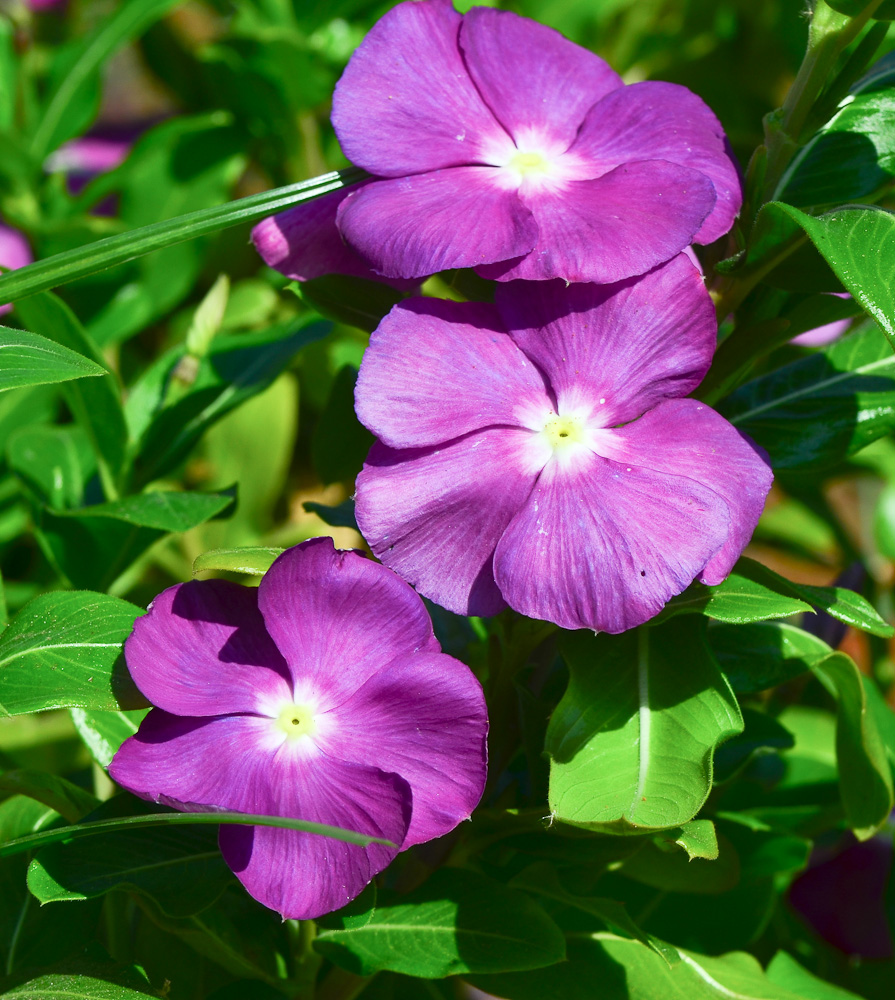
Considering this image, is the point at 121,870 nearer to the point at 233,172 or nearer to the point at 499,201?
the point at 499,201

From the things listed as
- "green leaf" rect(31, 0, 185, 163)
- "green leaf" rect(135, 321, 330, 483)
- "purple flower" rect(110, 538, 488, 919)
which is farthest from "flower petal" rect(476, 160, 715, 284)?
"green leaf" rect(31, 0, 185, 163)

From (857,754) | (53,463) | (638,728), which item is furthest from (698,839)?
(53,463)

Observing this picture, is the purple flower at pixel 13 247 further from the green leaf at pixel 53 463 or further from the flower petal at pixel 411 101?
the flower petal at pixel 411 101

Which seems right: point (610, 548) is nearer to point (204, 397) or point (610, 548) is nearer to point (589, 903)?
point (589, 903)

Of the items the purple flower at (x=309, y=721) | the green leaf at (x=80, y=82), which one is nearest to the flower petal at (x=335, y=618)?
the purple flower at (x=309, y=721)

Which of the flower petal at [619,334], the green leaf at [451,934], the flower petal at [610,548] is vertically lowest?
the green leaf at [451,934]

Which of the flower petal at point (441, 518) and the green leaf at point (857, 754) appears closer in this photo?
the flower petal at point (441, 518)

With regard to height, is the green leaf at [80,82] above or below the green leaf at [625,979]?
above
